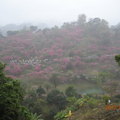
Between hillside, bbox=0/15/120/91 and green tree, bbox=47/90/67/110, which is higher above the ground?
hillside, bbox=0/15/120/91

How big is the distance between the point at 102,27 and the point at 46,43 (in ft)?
57.0

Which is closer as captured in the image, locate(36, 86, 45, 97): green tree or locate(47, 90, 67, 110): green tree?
locate(47, 90, 67, 110): green tree

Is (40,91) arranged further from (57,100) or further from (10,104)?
(10,104)

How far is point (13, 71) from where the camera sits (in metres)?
31.9

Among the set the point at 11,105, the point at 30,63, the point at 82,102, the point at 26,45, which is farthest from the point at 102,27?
the point at 11,105

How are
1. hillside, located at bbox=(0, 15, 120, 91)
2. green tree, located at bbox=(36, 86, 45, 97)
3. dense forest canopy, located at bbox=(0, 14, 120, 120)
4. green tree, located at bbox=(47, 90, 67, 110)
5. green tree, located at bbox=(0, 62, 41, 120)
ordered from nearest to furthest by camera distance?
1. green tree, located at bbox=(0, 62, 41, 120)
2. dense forest canopy, located at bbox=(0, 14, 120, 120)
3. green tree, located at bbox=(47, 90, 67, 110)
4. green tree, located at bbox=(36, 86, 45, 97)
5. hillside, located at bbox=(0, 15, 120, 91)

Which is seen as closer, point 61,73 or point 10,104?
point 10,104

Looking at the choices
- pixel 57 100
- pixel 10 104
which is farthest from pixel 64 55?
pixel 10 104

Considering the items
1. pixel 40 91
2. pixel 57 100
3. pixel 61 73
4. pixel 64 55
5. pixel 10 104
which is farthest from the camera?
pixel 64 55

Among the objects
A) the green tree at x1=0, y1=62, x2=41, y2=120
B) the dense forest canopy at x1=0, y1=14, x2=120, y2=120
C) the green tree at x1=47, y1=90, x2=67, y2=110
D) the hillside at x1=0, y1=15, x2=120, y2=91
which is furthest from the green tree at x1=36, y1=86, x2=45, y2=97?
the green tree at x1=0, y1=62, x2=41, y2=120

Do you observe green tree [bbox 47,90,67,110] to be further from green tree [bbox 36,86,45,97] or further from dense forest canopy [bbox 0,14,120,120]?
green tree [bbox 36,86,45,97]

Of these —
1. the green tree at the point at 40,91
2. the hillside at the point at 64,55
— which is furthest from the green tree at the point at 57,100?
the hillside at the point at 64,55

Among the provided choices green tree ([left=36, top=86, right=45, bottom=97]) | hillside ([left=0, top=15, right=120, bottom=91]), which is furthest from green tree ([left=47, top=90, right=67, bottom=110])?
hillside ([left=0, top=15, right=120, bottom=91])

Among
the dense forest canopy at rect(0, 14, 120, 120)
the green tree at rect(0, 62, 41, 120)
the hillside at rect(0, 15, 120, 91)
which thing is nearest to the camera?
the green tree at rect(0, 62, 41, 120)
